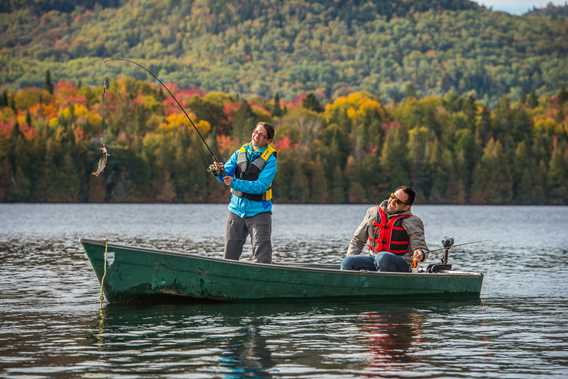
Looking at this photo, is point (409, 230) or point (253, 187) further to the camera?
point (409, 230)

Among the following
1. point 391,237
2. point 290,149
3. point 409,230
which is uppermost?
point 290,149

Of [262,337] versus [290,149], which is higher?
[290,149]

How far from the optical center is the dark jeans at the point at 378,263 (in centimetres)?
1706

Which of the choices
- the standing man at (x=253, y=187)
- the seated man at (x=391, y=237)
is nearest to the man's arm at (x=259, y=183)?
the standing man at (x=253, y=187)

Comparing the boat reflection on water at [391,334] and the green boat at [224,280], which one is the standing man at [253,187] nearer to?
the green boat at [224,280]

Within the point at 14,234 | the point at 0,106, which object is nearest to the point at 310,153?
the point at 0,106

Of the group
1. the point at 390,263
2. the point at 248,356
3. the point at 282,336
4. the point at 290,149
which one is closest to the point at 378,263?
the point at 390,263

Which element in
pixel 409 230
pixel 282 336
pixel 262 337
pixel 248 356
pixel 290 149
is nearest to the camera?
pixel 248 356

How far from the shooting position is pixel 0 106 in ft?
461

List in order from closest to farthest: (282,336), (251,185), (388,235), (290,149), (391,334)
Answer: (282,336)
(391,334)
(251,185)
(388,235)
(290,149)

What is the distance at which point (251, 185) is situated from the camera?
1598cm

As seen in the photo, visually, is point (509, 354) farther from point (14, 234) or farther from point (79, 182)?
point (79, 182)

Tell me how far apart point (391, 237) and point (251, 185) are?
230 cm

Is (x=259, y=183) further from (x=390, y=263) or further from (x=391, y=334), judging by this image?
(x=391, y=334)
